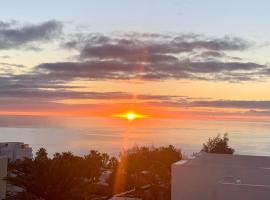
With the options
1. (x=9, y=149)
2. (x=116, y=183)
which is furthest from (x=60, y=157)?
(x=9, y=149)

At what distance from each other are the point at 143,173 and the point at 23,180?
7.64 m

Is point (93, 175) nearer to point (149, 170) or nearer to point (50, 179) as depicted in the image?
point (149, 170)

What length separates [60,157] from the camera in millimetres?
17969

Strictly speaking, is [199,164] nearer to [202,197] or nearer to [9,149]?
[202,197]

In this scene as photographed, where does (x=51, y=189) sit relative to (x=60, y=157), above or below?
below

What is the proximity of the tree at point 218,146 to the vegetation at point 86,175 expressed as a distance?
5175 mm

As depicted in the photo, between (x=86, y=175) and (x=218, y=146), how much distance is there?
45.5 ft

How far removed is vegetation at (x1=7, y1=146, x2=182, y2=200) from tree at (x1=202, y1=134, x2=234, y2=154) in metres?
5.17

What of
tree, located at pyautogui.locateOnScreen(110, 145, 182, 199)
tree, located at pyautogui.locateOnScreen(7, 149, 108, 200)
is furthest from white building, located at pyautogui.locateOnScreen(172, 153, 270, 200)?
tree, located at pyautogui.locateOnScreen(110, 145, 182, 199)

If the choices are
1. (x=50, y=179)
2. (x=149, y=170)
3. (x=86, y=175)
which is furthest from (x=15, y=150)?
(x=50, y=179)

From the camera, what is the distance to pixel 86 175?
20750 millimetres

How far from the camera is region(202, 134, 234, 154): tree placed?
31.4m

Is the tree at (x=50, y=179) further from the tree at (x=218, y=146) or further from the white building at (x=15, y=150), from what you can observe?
the white building at (x=15, y=150)

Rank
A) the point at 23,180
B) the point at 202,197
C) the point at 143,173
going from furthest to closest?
1. the point at 143,173
2. the point at 23,180
3. the point at 202,197
